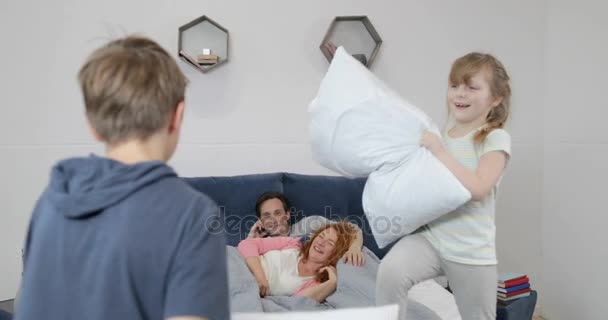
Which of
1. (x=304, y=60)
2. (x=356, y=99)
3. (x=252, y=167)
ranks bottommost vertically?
(x=252, y=167)

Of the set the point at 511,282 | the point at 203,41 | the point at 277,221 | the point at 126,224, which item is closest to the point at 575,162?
the point at 511,282

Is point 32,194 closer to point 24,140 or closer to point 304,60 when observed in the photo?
point 24,140

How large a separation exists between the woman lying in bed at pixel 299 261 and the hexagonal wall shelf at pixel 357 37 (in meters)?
1.05

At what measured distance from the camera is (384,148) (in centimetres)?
154

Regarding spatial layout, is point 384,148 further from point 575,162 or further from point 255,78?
point 575,162

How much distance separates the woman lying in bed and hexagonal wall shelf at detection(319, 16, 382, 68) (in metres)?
1.05

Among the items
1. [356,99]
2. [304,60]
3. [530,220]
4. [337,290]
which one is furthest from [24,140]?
[530,220]

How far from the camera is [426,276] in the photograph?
1.62 metres

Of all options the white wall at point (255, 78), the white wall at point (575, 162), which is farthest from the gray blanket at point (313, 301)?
the white wall at point (575, 162)

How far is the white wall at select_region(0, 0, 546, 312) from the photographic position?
2771 millimetres

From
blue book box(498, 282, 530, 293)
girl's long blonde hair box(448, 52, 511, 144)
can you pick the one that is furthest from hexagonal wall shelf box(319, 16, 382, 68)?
blue book box(498, 282, 530, 293)

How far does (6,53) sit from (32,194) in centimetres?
77

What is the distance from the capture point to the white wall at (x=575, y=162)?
256 cm

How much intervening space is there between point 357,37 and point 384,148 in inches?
62.6
